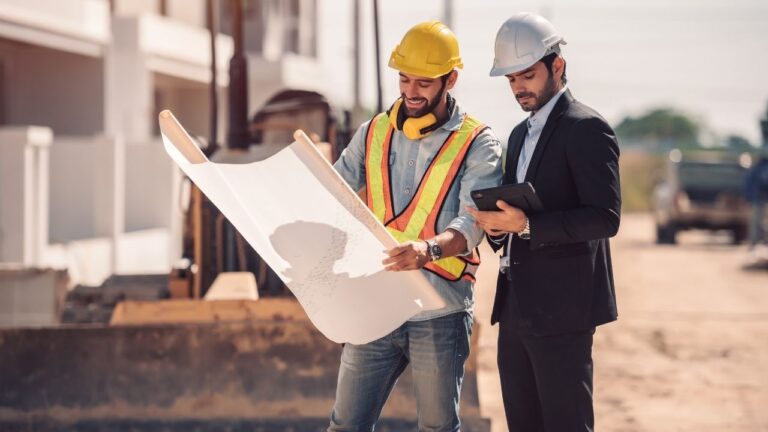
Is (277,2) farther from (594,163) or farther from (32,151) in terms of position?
(594,163)

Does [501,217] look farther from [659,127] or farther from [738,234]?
[659,127]

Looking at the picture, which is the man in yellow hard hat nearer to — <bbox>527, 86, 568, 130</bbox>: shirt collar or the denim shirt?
the denim shirt

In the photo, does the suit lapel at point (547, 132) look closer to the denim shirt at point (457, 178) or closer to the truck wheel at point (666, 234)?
the denim shirt at point (457, 178)

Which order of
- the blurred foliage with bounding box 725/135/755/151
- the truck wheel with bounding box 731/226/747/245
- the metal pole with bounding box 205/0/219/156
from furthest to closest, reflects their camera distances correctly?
the blurred foliage with bounding box 725/135/755/151
the truck wheel with bounding box 731/226/747/245
the metal pole with bounding box 205/0/219/156

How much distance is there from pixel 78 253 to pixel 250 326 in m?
9.12

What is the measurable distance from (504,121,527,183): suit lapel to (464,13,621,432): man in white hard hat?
0.11 meters

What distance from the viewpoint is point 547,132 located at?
4.50 metres

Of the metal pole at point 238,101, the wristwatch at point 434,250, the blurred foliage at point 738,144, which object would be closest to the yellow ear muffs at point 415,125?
Answer: the wristwatch at point 434,250

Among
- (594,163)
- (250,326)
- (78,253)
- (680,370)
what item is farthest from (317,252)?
(78,253)

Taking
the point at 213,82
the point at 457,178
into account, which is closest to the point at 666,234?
the point at 213,82

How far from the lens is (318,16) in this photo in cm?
3525

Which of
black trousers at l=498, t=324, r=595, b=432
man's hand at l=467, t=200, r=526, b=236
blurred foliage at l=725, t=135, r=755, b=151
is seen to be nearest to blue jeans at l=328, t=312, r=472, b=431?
black trousers at l=498, t=324, r=595, b=432

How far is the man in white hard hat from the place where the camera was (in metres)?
4.36

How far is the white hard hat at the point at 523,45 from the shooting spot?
4.46m
